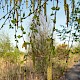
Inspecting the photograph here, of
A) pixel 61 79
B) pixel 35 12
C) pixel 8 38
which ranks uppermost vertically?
pixel 35 12

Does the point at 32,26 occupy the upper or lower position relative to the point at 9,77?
upper

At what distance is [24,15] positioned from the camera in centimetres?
199

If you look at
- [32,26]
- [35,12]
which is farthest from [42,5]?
[32,26]

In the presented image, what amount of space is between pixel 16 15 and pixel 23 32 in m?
0.17

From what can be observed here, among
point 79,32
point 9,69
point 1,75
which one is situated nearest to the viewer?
point 79,32

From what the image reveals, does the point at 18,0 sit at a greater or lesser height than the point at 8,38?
greater

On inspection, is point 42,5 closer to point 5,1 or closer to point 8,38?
point 5,1

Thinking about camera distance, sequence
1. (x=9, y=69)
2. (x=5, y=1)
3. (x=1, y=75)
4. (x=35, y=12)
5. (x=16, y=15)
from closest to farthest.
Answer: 1. (x=16, y=15)
2. (x=35, y=12)
3. (x=5, y=1)
4. (x=1, y=75)
5. (x=9, y=69)

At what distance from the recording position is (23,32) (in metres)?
1.95

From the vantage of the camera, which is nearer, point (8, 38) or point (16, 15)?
point (16, 15)

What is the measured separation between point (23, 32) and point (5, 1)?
1.55 feet

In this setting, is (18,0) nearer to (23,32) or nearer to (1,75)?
(23,32)

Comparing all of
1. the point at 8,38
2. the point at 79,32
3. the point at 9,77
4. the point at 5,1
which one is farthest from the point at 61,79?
the point at 8,38

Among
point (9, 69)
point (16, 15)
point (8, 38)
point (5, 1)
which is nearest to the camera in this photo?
point (16, 15)
